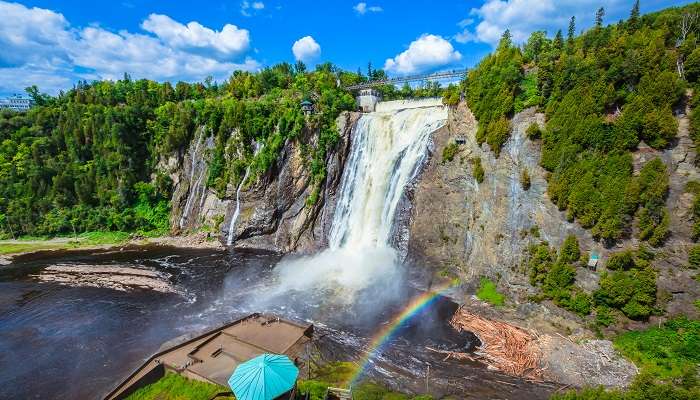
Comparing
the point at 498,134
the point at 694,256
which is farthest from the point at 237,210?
the point at 694,256

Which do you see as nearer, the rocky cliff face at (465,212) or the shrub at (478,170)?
the rocky cliff face at (465,212)

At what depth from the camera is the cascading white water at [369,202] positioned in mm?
35125

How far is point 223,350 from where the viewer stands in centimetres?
2250

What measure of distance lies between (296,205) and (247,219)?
268 inches

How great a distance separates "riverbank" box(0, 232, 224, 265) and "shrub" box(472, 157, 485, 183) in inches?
1261

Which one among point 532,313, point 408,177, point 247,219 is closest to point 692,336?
point 532,313

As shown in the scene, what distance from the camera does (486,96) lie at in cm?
3266

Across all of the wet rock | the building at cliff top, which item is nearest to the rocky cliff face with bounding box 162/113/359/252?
the wet rock

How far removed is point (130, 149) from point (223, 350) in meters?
50.4

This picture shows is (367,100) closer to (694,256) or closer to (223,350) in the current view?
(223,350)

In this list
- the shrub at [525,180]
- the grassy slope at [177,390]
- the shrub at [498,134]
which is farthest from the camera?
the shrub at [498,134]

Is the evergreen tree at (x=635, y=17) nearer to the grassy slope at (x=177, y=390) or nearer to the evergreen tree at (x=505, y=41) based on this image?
the evergreen tree at (x=505, y=41)

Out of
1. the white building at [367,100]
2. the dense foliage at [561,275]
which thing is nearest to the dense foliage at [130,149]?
the white building at [367,100]

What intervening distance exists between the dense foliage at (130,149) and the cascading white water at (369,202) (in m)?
5.18
